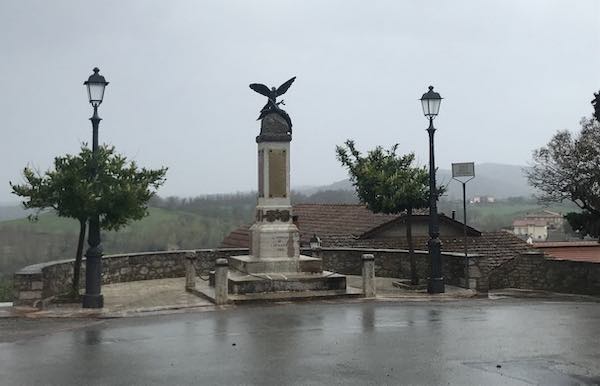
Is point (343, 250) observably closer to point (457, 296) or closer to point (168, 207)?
point (457, 296)

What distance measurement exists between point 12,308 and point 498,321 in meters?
10.0

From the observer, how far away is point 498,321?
39.0ft

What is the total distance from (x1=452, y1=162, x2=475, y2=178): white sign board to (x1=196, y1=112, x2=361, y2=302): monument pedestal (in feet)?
13.3

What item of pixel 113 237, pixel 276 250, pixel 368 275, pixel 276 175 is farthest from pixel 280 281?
pixel 113 237

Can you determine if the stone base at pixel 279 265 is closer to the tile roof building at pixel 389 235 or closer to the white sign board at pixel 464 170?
the white sign board at pixel 464 170

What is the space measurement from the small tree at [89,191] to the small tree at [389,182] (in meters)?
6.68

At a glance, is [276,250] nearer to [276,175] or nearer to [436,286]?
[276,175]

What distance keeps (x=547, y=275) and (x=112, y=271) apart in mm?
13540

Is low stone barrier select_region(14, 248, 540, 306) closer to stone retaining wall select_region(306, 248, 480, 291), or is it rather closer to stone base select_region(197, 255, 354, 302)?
stone retaining wall select_region(306, 248, 480, 291)

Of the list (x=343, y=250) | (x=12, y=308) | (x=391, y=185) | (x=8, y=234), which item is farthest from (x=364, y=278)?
(x=8, y=234)

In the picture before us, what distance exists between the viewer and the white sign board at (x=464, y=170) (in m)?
16.4

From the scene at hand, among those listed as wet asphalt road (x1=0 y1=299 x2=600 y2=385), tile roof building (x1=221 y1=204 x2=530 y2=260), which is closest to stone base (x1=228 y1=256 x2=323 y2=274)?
wet asphalt road (x1=0 y1=299 x2=600 y2=385)

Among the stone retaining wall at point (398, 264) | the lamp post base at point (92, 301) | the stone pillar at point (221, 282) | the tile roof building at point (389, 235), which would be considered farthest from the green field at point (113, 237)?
the stone pillar at point (221, 282)

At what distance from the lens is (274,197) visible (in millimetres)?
17125
